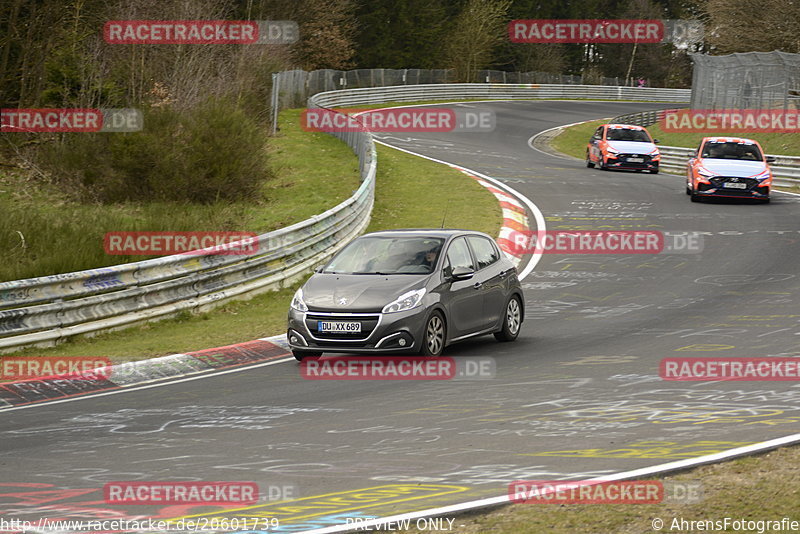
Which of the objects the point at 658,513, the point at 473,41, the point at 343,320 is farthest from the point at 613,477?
the point at 473,41

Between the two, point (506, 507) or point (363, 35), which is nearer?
point (506, 507)

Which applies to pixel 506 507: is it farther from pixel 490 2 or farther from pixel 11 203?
pixel 490 2

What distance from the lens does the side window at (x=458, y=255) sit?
44.3 ft

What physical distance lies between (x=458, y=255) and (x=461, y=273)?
51 centimetres

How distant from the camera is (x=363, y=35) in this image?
91062 millimetres

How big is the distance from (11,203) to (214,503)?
62.8 feet

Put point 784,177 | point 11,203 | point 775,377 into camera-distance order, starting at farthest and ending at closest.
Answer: point 784,177 < point 11,203 < point 775,377

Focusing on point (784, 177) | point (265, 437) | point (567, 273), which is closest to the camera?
point (265, 437)

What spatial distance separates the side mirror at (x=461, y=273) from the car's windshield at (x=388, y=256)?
0.88 ft

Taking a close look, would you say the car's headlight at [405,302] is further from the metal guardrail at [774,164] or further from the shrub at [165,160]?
the metal guardrail at [774,164]

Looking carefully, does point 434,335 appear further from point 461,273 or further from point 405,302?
point 461,273

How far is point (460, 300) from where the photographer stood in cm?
1318

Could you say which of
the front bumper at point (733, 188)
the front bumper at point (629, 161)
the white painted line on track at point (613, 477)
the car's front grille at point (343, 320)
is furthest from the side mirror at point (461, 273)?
the front bumper at point (629, 161)

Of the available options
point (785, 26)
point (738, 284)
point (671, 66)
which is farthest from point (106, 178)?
point (671, 66)
